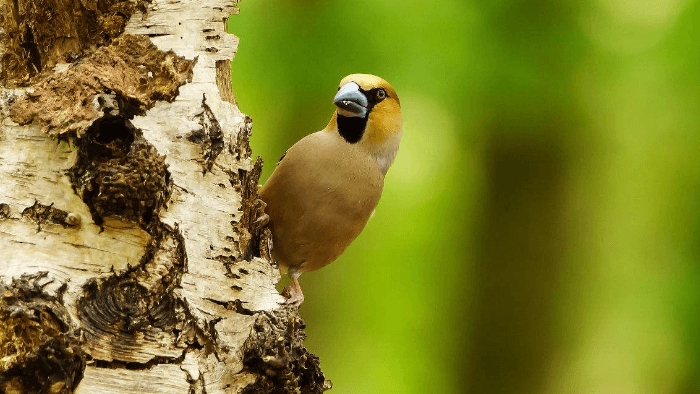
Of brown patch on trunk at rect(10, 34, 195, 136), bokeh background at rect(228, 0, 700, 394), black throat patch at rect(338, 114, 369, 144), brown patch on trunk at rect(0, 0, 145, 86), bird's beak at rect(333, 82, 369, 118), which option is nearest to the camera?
brown patch on trunk at rect(10, 34, 195, 136)

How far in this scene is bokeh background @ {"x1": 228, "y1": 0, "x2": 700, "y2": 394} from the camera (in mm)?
4223

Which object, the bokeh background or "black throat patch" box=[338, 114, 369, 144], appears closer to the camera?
"black throat patch" box=[338, 114, 369, 144]

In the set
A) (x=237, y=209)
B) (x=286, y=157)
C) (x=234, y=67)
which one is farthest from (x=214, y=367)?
(x=234, y=67)

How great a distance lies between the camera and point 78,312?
1788mm

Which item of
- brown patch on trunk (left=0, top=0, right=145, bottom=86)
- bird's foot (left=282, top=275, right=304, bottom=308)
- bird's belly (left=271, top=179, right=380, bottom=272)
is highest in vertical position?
brown patch on trunk (left=0, top=0, right=145, bottom=86)

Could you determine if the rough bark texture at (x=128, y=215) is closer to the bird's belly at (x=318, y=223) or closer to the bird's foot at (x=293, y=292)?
the bird's belly at (x=318, y=223)

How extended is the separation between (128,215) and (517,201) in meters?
3.06

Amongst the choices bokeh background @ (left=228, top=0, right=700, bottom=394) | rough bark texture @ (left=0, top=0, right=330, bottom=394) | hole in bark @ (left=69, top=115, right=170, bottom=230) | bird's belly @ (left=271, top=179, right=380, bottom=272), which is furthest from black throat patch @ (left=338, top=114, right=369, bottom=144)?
hole in bark @ (left=69, top=115, right=170, bottom=230)

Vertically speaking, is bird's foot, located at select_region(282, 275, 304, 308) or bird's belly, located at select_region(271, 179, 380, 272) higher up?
bird's belly, located at select_region(271, 179, 380, 272)

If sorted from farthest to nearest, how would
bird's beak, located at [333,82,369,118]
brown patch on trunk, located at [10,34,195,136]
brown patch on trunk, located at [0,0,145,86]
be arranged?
bird's beak, located at [333,82,369,118]
brown patch on trunk, located at [0,0,145,86]
brown patch on trunk, located at [10,34,195,136]

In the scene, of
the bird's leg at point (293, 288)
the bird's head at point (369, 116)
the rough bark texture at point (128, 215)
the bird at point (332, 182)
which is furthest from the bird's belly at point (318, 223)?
the rough bark texture at point (128, 215)

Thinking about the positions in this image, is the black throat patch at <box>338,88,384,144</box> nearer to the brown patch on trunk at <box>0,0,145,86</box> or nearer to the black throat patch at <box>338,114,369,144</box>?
the black throat patch at <box>338,114,369,144</box>

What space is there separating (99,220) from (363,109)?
1.51 metres

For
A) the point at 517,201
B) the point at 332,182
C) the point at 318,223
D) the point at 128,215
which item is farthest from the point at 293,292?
the point at 517,201
